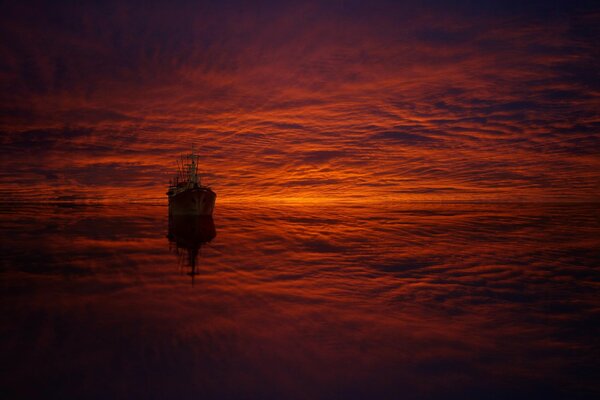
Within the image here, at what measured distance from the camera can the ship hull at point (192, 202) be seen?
5081cm

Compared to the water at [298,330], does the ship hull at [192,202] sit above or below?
above

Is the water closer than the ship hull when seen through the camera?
Yes

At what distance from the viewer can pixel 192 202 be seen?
169 feet

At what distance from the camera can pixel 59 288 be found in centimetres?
1303

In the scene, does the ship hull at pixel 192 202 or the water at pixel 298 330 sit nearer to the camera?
the water at pixel 298 330

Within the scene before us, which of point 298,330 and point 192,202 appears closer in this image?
point 298,330

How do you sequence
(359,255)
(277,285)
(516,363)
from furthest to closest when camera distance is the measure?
(359,255), (277,285), (516,363)

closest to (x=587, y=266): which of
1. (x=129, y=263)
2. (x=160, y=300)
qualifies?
(x=160, y=300)

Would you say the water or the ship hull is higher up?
the ship hull

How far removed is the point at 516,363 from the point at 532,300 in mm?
5773

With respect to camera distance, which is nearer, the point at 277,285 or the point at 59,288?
the point at 59,288

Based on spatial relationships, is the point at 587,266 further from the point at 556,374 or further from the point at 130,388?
the point at 130,388

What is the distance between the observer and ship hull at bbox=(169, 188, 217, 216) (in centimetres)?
5081

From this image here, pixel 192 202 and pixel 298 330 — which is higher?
pixel 192 202
